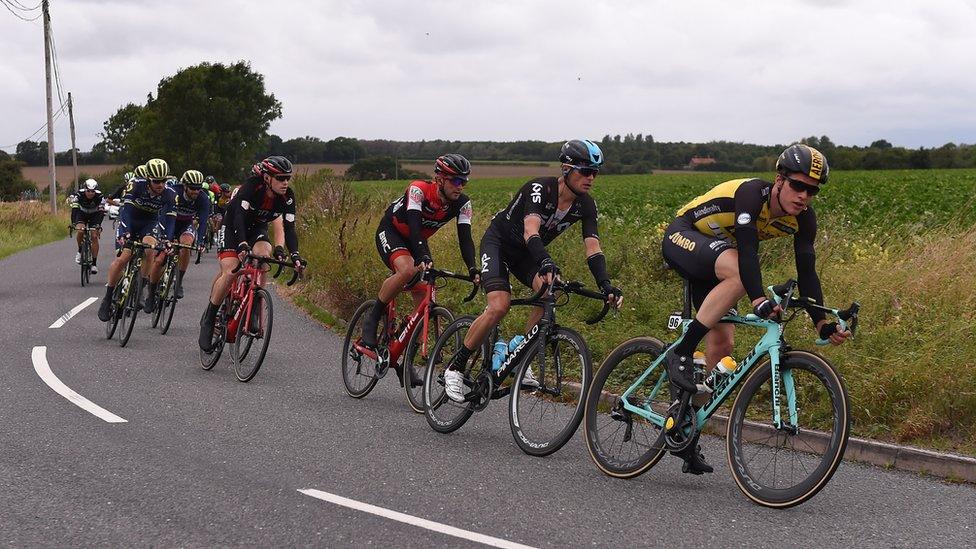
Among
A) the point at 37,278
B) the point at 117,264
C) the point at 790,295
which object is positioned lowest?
the point at 37,278

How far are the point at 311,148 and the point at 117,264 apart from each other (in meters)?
67.1

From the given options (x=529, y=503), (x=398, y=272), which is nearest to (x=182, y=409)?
(x=398, y=272)

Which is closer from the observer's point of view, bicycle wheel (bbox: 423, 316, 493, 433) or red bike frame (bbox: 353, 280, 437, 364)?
bicycle wheel (bbox: 423, 316, 493, 433)

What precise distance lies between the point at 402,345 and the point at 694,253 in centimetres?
301

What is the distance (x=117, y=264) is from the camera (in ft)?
39.8

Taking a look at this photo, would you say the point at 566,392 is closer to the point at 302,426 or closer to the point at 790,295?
the point at 302,426

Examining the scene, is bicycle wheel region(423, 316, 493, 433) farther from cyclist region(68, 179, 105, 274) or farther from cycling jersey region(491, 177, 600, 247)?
cyclist region(68, 179, 105, 274)

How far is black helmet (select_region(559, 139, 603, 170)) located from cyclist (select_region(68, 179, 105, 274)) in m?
14.7

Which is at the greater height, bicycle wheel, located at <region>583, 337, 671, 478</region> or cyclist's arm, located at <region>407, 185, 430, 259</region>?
cyclist's arm, located at <region>407, 185, 430, 259</region>

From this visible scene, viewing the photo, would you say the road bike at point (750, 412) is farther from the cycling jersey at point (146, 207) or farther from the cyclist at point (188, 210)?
the cycling jersey at point (146, 207)

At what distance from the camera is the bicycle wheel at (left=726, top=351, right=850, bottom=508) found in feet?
17.0

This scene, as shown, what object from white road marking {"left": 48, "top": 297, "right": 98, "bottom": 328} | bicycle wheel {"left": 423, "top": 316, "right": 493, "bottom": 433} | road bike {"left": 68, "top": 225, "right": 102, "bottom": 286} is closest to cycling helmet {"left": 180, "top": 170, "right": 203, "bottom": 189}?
white road marking {"left": 48, "top": 297, "right": 98, "bottom": 328}

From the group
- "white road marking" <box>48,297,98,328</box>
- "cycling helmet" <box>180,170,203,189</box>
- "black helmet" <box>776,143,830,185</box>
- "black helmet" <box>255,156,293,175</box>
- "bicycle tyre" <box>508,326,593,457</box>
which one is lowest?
"white road marking" <box>48,297,98,328</box>

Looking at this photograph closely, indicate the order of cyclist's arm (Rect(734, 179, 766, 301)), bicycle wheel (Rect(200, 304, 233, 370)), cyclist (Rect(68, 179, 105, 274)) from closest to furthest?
cyclist's arm (Rect(734, 179, 766, 301)), bicycle wheel (Rect(200, 304, 233, 370)), cyclist (Rect(68, 179, 105, 274))
